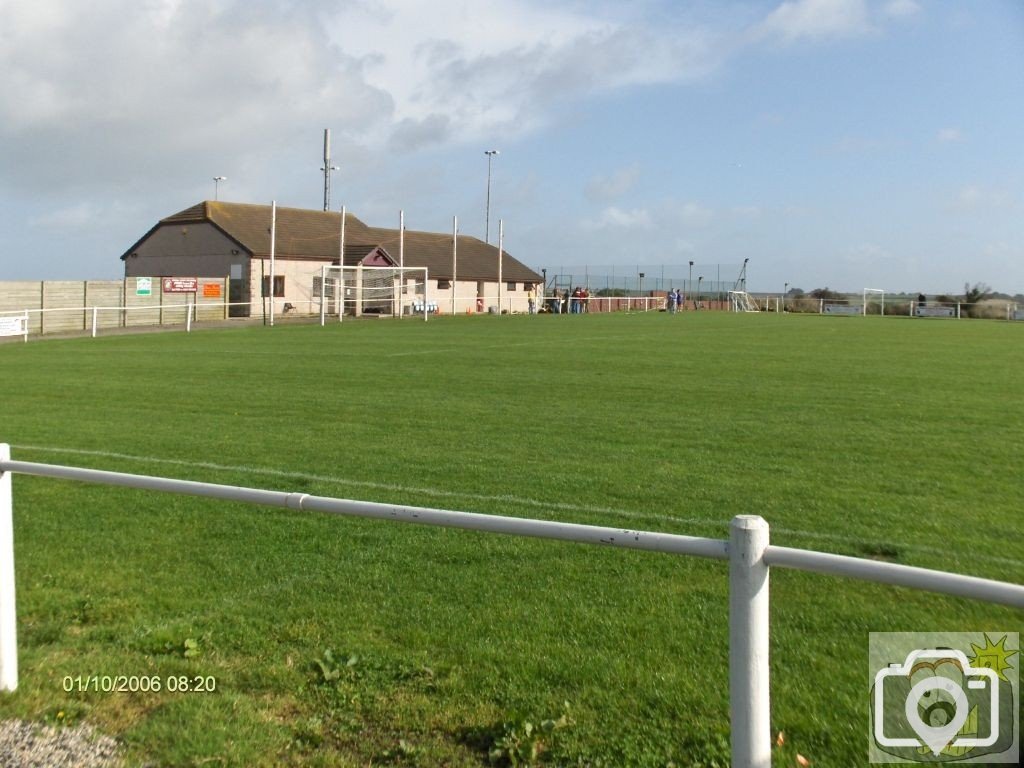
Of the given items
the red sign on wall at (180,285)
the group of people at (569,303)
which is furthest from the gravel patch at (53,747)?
the group of people at (569,303)

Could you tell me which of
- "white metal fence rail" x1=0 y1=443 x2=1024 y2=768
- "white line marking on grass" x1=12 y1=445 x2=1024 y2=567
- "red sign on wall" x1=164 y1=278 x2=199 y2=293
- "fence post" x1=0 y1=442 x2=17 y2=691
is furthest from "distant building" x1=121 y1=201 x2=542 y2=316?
"white metal fence rail" x1=0 y1=443 x2=1024 y2=768

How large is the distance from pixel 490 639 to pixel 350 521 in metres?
2.61

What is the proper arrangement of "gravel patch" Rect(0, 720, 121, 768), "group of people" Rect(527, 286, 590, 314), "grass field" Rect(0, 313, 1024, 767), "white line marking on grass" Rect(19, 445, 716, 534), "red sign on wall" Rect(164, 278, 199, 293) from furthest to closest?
1. "group of people" Rect(527, 286, 590, 314)
2. "red sign on wall" Rect(164, 278, 199, 293)
3. "white line marking on grass" Rect(19, 445, 716, 534)
4. "grass field" Rect(0, 313, 1024, 767)
5. "gravel patch" Rect(0, 720, 121, 768)

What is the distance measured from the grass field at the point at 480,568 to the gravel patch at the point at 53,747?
0.08 m

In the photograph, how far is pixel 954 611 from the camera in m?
5.19

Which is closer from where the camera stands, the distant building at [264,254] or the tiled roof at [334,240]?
the distant building at [264,254]

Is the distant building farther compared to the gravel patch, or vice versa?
the distant building

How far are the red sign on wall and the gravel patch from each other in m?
43.9

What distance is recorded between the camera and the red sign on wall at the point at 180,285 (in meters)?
45.4

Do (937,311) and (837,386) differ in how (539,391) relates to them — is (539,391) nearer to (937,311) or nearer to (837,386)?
(837,386)

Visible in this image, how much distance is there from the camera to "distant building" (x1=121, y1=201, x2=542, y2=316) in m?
54.7

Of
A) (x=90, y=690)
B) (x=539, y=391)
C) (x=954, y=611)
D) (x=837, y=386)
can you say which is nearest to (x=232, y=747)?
(x=90, y=690)

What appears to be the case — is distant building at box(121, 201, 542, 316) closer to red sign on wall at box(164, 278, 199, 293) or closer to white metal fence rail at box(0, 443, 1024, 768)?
red sign on wall at box(164, 278, 199, 293)

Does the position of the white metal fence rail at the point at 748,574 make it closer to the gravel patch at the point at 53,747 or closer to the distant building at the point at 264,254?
the gravel patch at the point at 53,747
